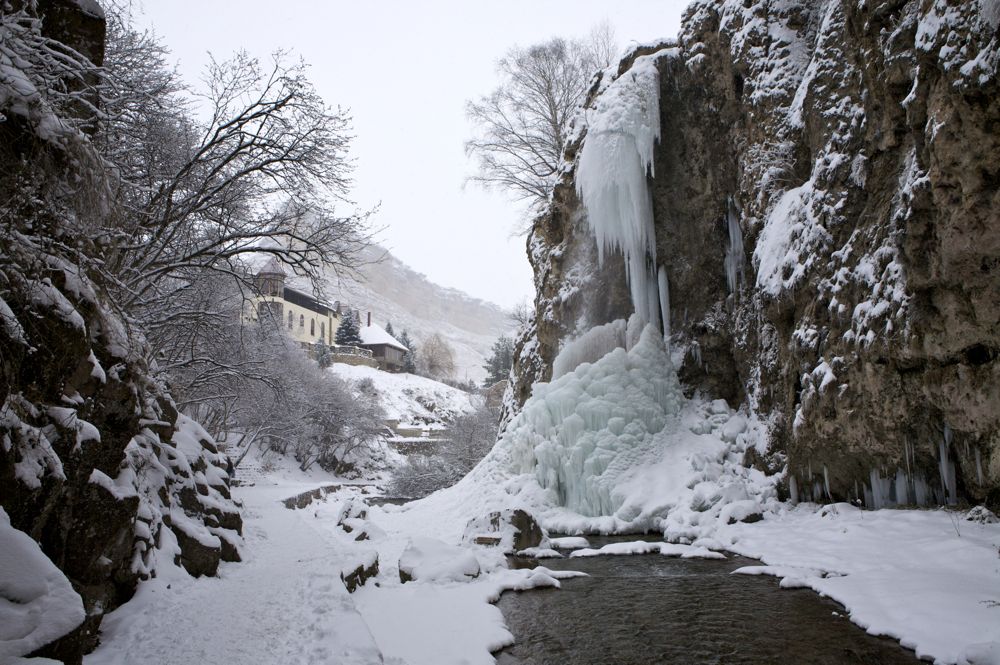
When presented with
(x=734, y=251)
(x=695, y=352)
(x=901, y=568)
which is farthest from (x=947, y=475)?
(x=734, y=251)

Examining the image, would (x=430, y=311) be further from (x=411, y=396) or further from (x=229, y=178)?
(x=229, y=178)

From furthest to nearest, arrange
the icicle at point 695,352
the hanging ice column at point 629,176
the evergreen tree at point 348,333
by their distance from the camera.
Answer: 1. the evergreen tree at point 348,333
2. the hanging ice column at point 629,176
3. the icicle at point 695,352

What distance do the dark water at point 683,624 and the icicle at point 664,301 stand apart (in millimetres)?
7221

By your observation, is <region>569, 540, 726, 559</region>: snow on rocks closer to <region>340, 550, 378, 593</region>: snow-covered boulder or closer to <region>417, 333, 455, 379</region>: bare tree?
<region>340, 550, 378, 593</region>: snow-covered boulder

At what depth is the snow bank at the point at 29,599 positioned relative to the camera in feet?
8.80

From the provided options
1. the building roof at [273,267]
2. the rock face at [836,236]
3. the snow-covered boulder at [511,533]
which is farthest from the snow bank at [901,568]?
the building roof at [273,267]

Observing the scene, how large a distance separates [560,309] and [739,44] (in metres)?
7.08

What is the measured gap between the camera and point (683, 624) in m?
5.71

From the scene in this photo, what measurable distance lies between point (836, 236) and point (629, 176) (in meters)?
5.77

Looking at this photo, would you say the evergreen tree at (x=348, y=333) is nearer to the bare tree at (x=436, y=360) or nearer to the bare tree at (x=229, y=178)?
the bare tree at (x=436, y=360)

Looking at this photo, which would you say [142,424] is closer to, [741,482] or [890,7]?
[741,482]

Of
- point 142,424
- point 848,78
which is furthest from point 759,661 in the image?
point 848,78

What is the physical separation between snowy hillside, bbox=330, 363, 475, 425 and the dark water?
3572 centimetres

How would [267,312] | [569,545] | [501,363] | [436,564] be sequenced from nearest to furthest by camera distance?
[436,564]
[569,545]
[267,312]
[501,363]
